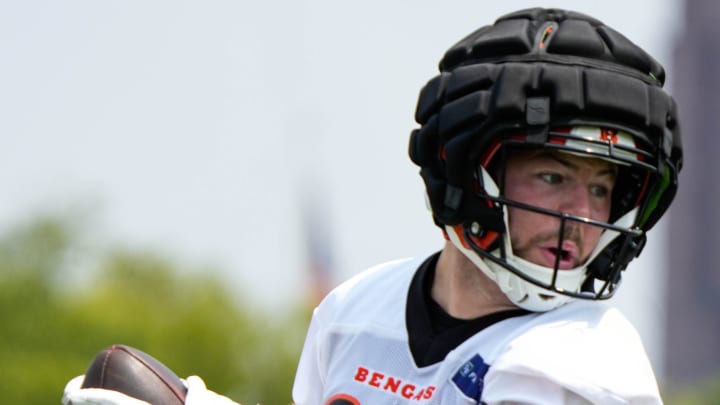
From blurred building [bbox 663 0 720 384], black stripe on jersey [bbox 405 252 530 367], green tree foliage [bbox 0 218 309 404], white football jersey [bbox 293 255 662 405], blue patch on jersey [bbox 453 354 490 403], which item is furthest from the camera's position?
blurred building [bbox 663 0 720 384]

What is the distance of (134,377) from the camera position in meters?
4.54

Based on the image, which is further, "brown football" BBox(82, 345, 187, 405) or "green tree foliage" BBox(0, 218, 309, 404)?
"green tree foliage" BBox(0, 218, 309, 404)

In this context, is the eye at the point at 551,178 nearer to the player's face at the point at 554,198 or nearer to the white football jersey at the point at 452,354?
the player's face at the point at 554,198

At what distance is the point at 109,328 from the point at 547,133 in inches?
1073

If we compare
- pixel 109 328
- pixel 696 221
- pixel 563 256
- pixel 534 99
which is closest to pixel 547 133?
pixel 534 99

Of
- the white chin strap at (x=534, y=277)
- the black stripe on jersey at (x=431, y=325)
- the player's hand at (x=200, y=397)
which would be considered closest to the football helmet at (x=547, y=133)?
the white chin strap at (x=534, y=277)

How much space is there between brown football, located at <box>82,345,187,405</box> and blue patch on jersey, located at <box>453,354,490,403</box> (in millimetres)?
781

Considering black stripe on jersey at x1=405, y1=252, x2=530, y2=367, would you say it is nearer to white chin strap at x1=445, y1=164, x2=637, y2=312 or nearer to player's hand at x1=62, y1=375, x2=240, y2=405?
white chin strap at x1=445, y1=164, x2=637, y2=312

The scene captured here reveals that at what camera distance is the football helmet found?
4.32 m

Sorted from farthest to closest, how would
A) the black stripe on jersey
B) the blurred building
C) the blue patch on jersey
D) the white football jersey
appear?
the blurred building → the black stripe on jersey → the blue patch on jersey → the white football jersey

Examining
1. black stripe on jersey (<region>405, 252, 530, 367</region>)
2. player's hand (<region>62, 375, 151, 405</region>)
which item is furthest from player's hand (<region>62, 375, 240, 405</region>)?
black stripe on jersey (<region>405, 252, 530, 367</region>)

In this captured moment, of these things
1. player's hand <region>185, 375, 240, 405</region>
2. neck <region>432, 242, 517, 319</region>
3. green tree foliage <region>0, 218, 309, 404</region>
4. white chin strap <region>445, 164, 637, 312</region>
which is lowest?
green tree foliage <region>0, 218, 309, 404</region>

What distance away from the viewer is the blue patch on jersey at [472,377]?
432cm

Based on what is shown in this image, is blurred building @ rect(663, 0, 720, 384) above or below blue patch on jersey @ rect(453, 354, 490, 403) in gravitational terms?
below
